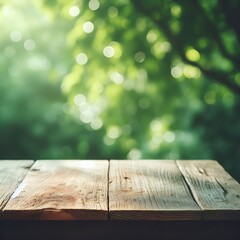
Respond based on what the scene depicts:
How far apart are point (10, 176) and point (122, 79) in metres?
3.89

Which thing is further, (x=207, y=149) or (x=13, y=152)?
(x=13, y=152)

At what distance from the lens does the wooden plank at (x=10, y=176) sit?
1565 mm

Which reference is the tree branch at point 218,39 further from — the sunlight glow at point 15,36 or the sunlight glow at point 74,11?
the sunlight glow at point 15,36

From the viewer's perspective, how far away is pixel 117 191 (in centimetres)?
161

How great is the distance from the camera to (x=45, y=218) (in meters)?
1.38

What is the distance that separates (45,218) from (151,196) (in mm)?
370

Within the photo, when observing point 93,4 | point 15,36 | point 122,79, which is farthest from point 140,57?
point 15,36

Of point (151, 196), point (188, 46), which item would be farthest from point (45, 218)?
point (188, 46)

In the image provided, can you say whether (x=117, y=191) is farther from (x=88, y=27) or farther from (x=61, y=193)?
(x=88, y=27)

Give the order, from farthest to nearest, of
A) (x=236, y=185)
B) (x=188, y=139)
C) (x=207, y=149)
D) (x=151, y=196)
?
(x=188, y=139) < (x=207, y=149) < (x=236, y=185) < (x=151, y=196)

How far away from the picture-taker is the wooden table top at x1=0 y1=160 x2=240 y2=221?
1384 millimetres

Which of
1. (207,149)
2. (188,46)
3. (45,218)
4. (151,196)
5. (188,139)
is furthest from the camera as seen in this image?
(188,139)

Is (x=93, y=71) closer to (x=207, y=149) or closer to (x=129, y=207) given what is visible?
(x=207, y=149)

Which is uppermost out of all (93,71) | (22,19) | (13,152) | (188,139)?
(22,19)
